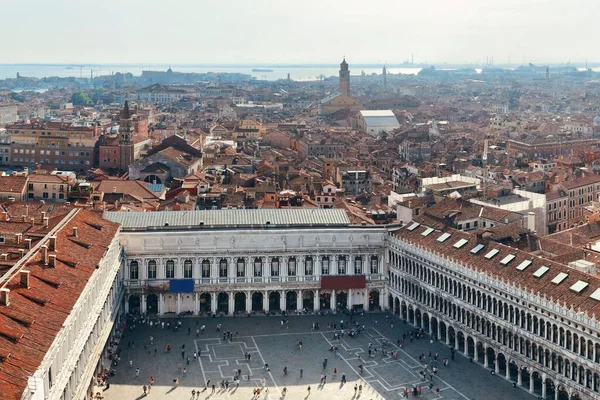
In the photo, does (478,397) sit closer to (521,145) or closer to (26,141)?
(26,141)

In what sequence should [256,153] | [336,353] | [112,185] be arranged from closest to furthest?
[336,353], [112,185], [256,153]

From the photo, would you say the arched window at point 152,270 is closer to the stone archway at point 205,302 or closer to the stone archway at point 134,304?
the stone archway at point 134,304

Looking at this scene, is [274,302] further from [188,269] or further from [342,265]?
[188,269]

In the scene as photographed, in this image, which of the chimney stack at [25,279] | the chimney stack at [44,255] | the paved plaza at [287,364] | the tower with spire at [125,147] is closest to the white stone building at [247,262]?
the paved plaza at [287,364]

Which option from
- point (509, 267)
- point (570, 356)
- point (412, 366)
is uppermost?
point (509, 267)

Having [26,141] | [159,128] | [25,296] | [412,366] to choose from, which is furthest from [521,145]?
[25,296]

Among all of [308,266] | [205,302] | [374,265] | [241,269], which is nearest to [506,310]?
[374,265]
